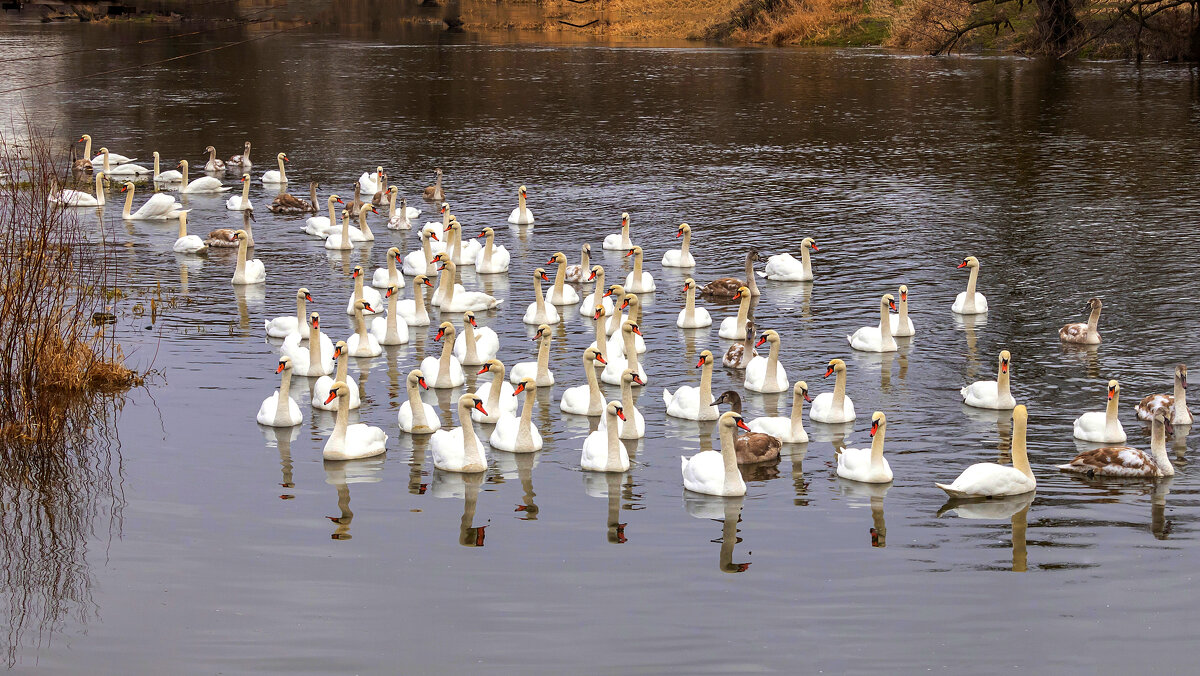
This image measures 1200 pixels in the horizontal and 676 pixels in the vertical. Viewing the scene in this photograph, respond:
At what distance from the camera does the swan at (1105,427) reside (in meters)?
15.5

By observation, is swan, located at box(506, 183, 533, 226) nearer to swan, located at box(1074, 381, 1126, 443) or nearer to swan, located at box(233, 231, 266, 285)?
swan, located at box(233, 231, 266, 285)

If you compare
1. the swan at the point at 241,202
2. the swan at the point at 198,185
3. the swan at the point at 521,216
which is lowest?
the swan at the point at 521,216

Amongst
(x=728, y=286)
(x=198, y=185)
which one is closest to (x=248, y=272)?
(x=728, y=286)

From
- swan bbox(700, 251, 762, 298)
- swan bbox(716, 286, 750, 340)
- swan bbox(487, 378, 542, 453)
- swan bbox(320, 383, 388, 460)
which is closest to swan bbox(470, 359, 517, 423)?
swan bbox(487, 378, 542, 453)

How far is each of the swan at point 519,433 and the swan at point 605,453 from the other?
2.79ft

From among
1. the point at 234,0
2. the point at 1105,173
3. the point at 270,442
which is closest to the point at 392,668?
the point at 270,442

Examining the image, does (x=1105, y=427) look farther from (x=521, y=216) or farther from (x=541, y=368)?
(x=521, y=216)

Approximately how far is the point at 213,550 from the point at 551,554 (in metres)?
3.20

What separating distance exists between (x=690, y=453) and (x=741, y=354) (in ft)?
12.3

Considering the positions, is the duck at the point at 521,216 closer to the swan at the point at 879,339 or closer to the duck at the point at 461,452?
the swan at the point at 879,339

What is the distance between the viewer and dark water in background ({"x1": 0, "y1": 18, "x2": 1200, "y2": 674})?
37.1ft

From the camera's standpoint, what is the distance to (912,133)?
43781 millimetres

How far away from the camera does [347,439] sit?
Answer: 50.2 feet

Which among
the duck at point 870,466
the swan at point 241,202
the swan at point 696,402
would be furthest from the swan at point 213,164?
the duck at point 870,466
